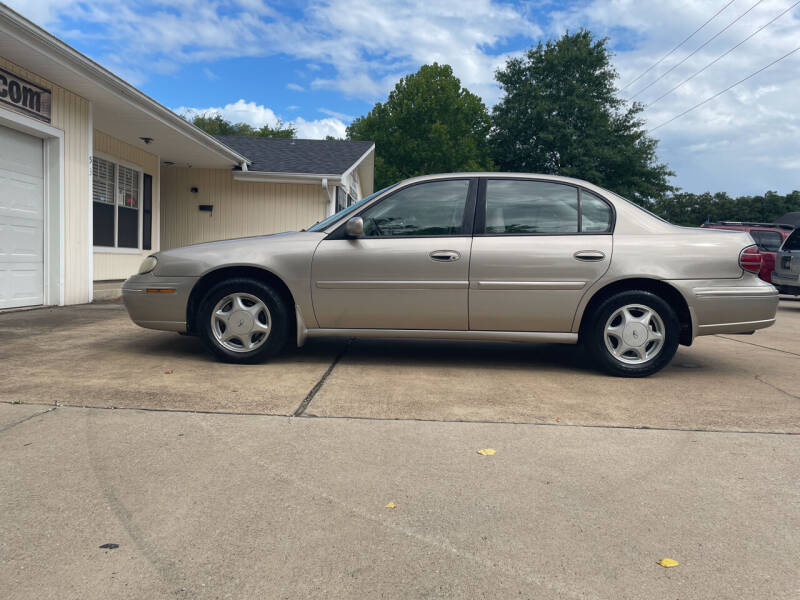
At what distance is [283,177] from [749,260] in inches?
493

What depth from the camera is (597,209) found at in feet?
15.7

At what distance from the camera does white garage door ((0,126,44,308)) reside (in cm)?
772

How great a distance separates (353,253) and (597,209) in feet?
6.59

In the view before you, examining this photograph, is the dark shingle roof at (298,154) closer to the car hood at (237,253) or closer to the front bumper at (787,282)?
the front bumper at (787,282)

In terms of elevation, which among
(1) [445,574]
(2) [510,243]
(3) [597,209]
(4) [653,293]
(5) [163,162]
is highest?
(5) [163,162]

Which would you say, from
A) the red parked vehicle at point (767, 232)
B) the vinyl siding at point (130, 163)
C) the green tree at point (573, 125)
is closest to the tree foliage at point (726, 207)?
the green tree at point (573, 125)

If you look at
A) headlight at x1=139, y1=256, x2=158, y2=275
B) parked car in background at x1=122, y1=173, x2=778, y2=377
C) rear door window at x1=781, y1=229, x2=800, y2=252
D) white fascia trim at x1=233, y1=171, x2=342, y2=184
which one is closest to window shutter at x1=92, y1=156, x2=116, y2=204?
white fascia trim at x1=233, y1=171, x2=342, y2=184

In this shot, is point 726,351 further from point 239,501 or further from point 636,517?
point 239,501

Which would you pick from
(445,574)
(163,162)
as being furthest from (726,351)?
(163,162)

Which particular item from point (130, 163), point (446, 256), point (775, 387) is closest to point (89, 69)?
point (130, 163)

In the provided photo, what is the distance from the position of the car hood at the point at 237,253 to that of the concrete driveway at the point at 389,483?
804 mm

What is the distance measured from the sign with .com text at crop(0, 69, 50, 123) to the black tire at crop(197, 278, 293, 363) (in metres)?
4.94

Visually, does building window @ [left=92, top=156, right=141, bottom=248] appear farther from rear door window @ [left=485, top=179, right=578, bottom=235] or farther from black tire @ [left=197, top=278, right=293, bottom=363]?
rear door window @ [left=485, top=179, right=578, bottom=235]

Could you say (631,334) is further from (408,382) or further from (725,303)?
(408,382)
